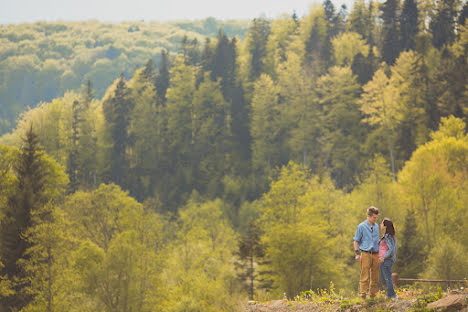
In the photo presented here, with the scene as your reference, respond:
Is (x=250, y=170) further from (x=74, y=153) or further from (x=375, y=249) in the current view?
(x=375, y=249)

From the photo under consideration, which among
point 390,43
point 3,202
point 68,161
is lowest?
point 68,161

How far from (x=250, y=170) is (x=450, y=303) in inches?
2544

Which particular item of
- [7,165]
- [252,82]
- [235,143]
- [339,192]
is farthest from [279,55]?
[7,165]

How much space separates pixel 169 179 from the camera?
76812 millimetres

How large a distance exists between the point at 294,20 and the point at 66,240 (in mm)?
73737

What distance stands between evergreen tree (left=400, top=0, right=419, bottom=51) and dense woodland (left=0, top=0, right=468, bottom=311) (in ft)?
0.80

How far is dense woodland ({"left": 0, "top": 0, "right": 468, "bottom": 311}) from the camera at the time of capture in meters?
34.9

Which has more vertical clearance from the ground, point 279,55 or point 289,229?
point 279,55

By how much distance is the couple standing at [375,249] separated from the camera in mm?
11133

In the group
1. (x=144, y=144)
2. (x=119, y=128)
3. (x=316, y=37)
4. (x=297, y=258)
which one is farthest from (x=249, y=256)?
(x=316, y=37)

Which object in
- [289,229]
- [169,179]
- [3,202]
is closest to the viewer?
[3,202]

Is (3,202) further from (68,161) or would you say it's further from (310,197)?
(68,161)

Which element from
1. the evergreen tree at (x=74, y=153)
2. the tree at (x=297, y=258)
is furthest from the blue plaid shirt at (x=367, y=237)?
the evergreen tree at (x=74, y=153)

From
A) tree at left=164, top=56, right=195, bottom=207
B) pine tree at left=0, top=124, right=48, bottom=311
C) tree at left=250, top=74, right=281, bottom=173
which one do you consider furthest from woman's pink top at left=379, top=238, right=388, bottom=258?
tree at left=164, top=56, right=195, bottom=207
